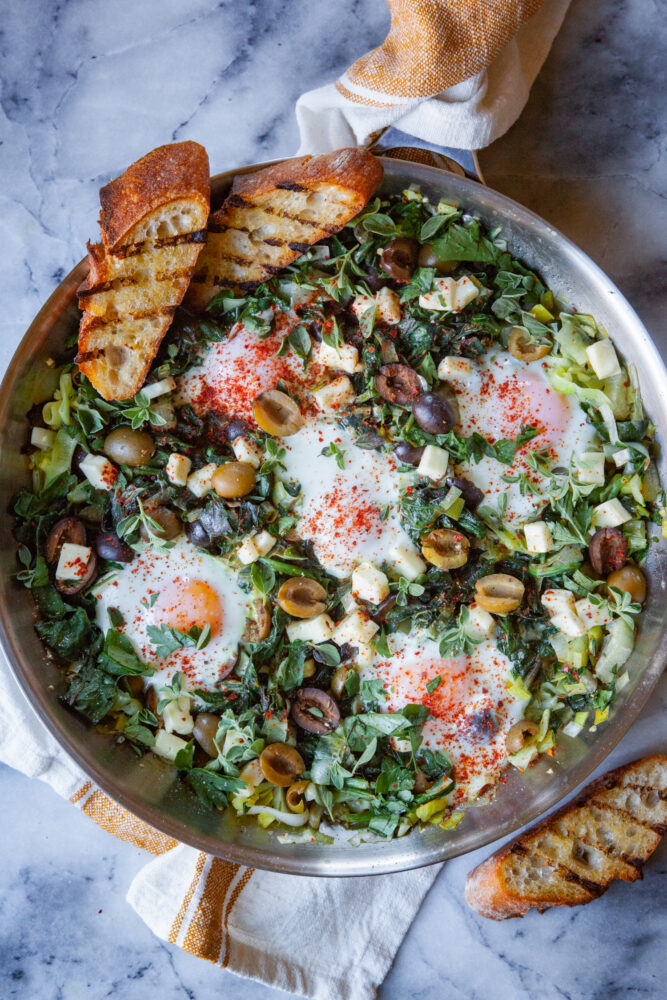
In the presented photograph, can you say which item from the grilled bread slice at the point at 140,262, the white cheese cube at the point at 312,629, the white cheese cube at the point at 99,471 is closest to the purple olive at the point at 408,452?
the white cheese cube at the point at 312,629

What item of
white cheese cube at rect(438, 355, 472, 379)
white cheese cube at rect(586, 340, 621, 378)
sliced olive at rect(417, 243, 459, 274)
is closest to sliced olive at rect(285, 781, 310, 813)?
white cheese cube at rect(438, 355, 472, 379)

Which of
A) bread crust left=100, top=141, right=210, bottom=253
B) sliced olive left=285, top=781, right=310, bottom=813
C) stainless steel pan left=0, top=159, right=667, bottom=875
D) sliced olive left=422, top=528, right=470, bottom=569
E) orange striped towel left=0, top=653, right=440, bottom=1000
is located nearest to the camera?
bread crust left=100, top=141, right=210, bottom=253

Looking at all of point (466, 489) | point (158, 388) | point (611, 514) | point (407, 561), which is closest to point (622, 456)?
point (611, 514)

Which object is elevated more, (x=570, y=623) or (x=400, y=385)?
(x=400, y=385)

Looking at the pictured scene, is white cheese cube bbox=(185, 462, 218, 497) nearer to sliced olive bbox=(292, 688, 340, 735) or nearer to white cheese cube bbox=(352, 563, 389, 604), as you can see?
white cheese cube bbox=(352, 563, 389, 604)

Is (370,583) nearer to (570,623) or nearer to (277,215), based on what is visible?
(570,623)

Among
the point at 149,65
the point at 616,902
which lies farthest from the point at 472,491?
the point at 149,65
